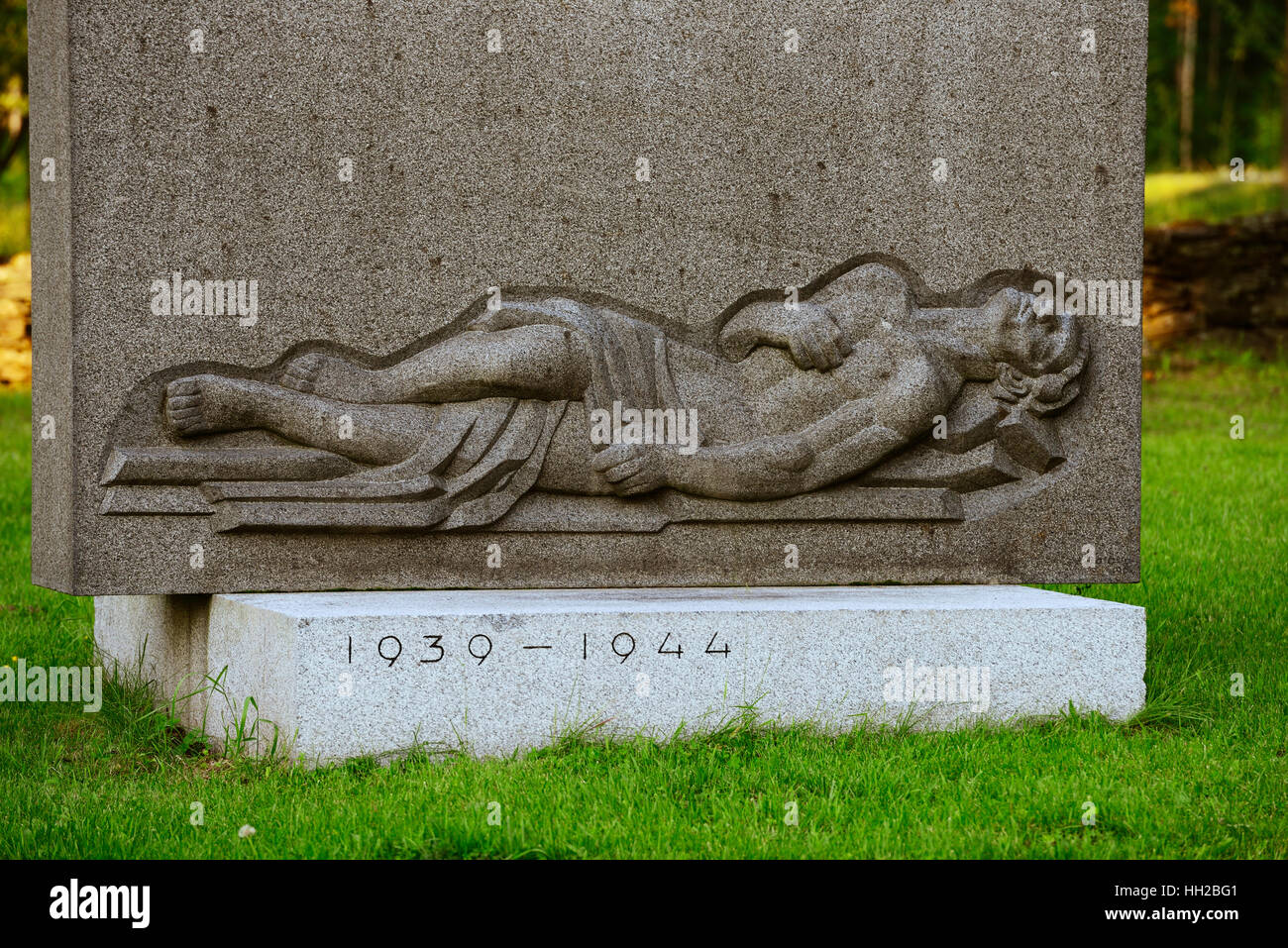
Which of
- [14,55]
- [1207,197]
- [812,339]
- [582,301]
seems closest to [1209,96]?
[1207,197]

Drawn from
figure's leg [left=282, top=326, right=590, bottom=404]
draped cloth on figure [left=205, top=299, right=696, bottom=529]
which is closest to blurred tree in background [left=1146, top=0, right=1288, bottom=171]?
draped cloth on figure [left=205, top=299, right=696, bottom=529]

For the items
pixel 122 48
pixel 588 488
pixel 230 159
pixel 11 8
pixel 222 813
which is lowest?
A: pixel 222 813

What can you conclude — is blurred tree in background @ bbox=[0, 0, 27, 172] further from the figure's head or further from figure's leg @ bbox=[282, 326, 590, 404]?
the figure's head

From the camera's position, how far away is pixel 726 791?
462 cm

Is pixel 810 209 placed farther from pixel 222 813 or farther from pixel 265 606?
pixel 222 813

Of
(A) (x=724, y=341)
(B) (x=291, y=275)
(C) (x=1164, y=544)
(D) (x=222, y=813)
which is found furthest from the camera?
(C) (x=1164, y=544)

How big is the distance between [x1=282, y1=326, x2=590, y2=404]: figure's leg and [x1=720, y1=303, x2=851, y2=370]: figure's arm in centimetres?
61

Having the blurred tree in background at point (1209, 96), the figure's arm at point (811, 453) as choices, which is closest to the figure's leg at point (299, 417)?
the figure's arm at point (811, 453)

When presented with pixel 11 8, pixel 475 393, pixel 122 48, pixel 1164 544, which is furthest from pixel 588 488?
pixel 11 8

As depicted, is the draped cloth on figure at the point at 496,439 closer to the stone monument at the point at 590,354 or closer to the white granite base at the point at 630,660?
the stone monument at the point at 590,354

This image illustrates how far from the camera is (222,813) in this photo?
445cm

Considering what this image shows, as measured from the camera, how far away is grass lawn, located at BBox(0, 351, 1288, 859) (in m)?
4.14

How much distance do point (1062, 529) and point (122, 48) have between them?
379cm

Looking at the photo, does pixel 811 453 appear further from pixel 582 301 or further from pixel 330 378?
pixel 330 378
